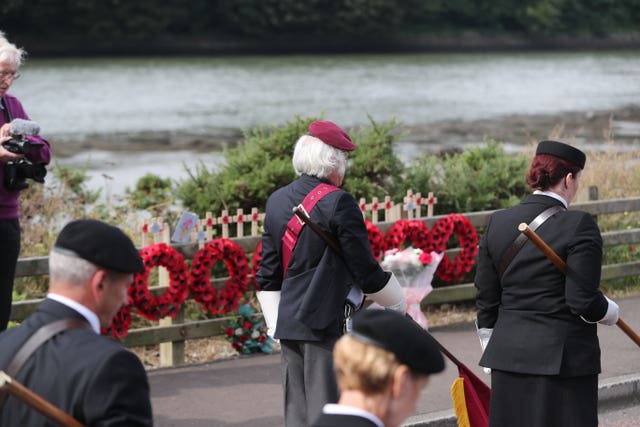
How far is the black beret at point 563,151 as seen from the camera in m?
4.84

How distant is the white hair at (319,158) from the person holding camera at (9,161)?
1.29 metres

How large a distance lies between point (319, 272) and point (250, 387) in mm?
2512

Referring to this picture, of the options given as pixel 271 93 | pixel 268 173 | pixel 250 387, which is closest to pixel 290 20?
pixel 271 93

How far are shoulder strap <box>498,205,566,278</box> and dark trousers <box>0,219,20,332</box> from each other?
238cm

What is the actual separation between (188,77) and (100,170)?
2689cm

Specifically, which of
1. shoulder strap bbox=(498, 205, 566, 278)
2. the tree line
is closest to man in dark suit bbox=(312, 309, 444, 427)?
shoulder strap bbox=(498, 205, 566, 278)

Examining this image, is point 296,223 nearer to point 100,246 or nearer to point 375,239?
point 100,246

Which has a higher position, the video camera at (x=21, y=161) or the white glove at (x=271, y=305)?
the video camera at (x=21, y=161)

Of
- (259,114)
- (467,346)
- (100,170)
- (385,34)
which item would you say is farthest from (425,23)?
(467,346)

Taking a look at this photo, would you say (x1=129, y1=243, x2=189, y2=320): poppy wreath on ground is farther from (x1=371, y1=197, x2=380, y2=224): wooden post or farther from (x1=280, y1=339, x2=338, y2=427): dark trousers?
(x1=280, y1=339, x2=338, y2=427): dark trousers

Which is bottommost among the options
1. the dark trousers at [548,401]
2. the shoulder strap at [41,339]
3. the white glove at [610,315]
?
the dark trousers at [548,401]

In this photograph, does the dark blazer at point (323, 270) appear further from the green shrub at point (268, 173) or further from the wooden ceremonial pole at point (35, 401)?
the green shrub at point (268, 173)

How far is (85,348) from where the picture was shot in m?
2.99

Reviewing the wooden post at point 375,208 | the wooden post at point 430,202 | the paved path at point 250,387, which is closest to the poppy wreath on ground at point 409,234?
the wooden post at point 375,208
